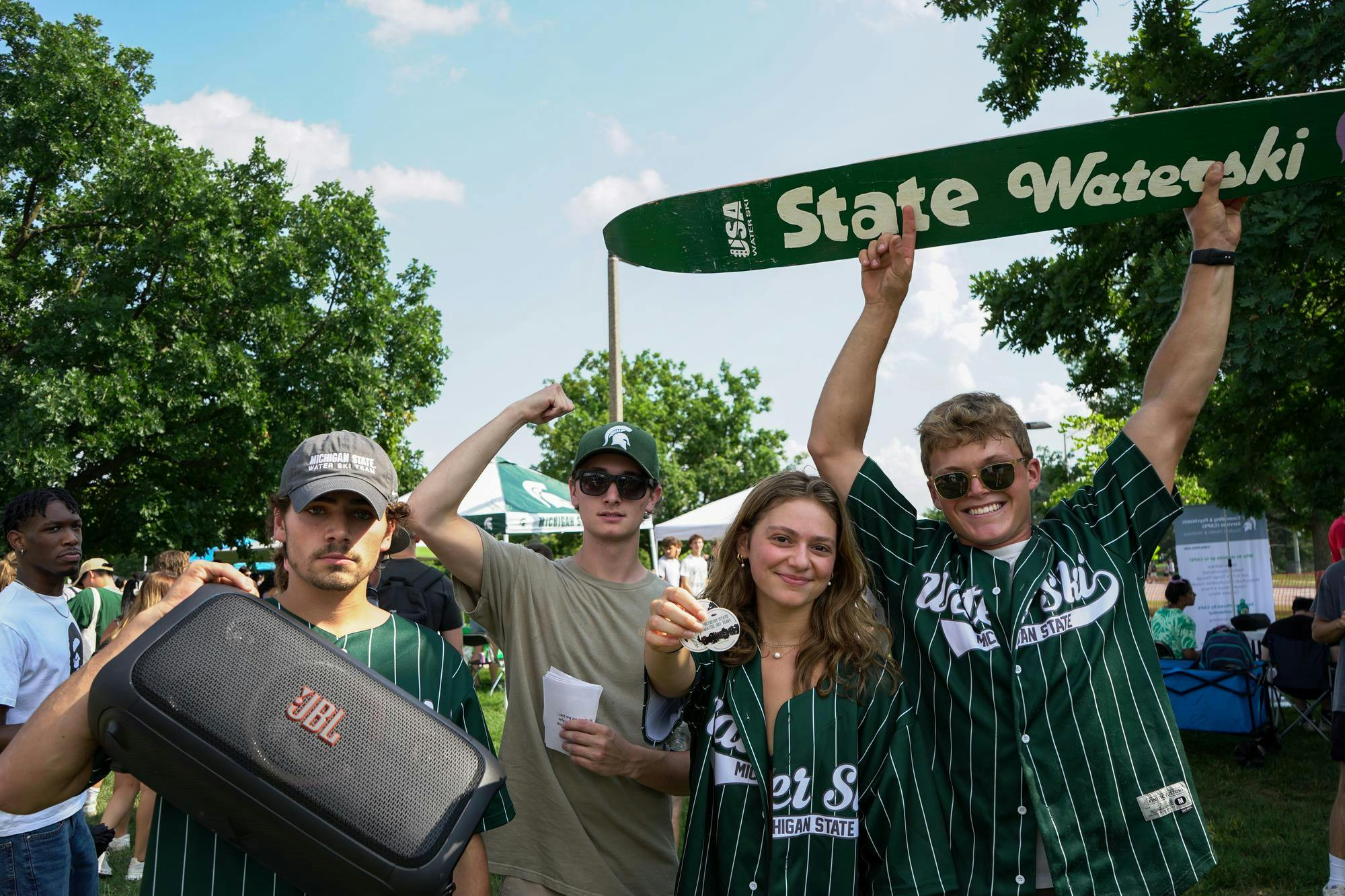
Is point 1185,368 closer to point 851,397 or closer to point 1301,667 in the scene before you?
point 851,397

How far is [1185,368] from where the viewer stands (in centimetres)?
241

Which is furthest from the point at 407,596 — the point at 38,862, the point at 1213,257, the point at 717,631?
the point at 1213,257

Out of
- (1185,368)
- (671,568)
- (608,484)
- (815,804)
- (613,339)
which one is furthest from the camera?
(671,568)

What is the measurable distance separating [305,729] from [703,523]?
1519cm

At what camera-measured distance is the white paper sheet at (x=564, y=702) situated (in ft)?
8.09

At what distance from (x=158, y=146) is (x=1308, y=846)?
68.8 ft

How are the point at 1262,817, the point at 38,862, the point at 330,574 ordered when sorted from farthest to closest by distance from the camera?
the point at 1262,817 < the point at 38,862 < the point at 330,574

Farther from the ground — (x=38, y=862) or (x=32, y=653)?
(x=32, y=653)

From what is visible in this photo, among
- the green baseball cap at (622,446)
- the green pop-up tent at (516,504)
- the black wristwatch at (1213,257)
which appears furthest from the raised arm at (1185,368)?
the green pop-up tent at (516,504)

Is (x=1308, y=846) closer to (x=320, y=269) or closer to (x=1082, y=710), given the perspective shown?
(x=1082, y=710)

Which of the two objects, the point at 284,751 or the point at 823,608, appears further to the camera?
the point at 823,608

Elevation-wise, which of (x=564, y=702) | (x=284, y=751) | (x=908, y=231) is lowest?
(x=564, y=702)

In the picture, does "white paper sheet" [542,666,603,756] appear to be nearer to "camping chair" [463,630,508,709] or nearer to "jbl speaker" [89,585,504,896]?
"jbl speaker" [89,585,504,896]

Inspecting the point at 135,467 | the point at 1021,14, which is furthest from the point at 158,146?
the point at 1021,14
